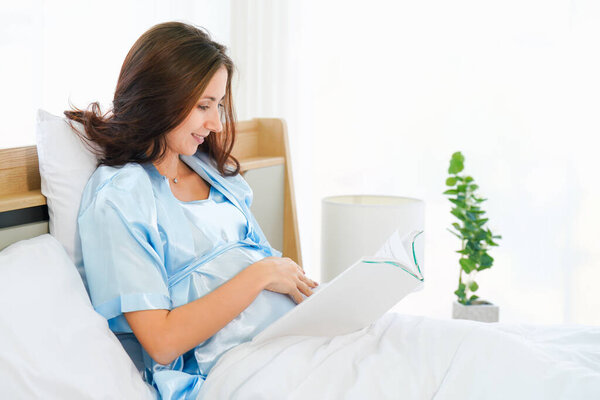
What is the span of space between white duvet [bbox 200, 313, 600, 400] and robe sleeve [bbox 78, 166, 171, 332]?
198 mm

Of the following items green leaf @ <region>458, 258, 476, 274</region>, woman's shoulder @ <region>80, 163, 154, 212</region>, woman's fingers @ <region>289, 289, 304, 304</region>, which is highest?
woman's shoulder @ <region>80, 163, 154, 212</region>

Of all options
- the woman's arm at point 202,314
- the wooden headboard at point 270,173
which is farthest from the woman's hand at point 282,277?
the wooden headboard at point 270,173

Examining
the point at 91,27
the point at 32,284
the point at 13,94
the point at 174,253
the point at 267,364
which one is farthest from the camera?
the point at 91,27

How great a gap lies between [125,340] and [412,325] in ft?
2.00

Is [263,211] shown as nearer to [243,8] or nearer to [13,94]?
[13,94]

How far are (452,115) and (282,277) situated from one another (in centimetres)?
153

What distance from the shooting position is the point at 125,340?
1.40 metres

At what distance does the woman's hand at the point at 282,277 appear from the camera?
1397 mm

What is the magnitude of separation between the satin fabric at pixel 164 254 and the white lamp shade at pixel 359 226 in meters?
0.59

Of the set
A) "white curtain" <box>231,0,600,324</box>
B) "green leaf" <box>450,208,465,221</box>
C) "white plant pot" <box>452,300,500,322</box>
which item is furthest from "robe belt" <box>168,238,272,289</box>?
"white curtain" <box>231,0,600,324</box>

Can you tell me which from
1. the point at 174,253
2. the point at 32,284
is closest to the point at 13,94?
the point at 174,253

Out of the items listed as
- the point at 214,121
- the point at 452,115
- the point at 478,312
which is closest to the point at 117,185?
the point at 214,121

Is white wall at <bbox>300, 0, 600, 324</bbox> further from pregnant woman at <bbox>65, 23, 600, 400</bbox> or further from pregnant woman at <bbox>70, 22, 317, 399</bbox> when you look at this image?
pregnant woman at <bbox>70, 22, 317, 399</bbox>

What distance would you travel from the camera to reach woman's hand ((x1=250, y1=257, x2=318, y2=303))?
1.40 m
